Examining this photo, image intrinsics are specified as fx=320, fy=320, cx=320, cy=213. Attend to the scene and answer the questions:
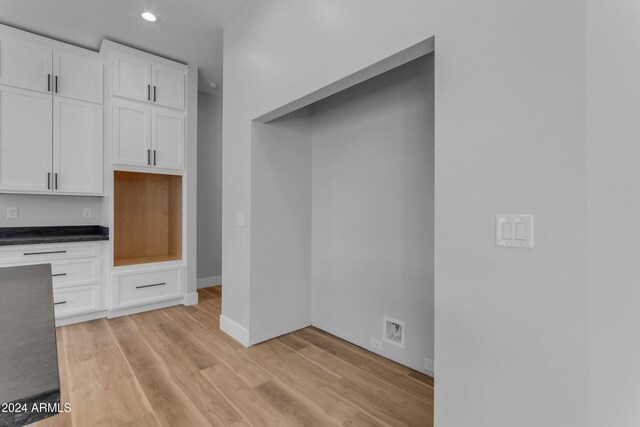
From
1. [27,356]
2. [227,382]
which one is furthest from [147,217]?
[27,356]

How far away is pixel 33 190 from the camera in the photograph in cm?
315

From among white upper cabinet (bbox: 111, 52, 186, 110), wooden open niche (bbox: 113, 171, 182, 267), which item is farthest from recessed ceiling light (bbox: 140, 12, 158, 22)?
wooden open niche (bbox: 113, 171, 182, 267)

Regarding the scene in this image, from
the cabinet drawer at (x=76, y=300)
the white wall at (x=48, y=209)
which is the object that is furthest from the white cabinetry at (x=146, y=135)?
the cabinet drawer at (x=76, y=300)

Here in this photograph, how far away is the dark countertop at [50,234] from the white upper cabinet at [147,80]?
1506 mm

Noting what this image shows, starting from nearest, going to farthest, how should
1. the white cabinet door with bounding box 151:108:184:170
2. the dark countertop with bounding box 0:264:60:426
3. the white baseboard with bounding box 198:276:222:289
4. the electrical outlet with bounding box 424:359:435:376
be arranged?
1. the dark countertop with bounding box 0:264:60:426
2. the electrical outlet with bounding box 424:359:435:376
3. the white cabinet door with bounding box 151:108:184:170
4. the white baseboard with bounding box 198:276:222:289

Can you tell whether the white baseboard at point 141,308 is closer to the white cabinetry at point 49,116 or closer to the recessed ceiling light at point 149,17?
the white cabinetry at point 49,116

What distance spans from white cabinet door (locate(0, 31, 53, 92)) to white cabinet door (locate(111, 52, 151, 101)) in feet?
2.00
